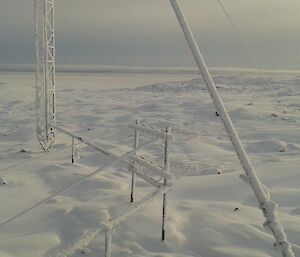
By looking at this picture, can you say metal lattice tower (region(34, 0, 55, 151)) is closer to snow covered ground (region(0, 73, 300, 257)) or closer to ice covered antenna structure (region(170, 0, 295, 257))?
snow covered ground (region(0, 73, 300, 257))

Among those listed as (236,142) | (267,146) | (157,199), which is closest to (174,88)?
(267,146)

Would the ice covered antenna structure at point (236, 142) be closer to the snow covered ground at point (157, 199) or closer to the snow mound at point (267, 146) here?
the snow covered ground at point (157, 199)

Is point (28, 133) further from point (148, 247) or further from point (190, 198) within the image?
point (148, 247)

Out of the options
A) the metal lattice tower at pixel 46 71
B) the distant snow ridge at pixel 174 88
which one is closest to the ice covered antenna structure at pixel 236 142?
the metal lattice tower at pixel 46 71

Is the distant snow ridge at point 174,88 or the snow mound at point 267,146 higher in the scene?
the distant snow ridge at point 174,88

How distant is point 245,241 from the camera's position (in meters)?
6.14

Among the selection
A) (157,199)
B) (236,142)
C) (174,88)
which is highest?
(236,142)

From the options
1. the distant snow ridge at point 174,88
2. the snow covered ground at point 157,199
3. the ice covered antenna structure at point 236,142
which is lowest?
the snow covered ground at point 157,199

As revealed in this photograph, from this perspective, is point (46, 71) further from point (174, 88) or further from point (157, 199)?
point (174, 88)

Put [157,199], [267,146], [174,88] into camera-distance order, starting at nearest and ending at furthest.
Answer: [157,199] → [267,146] → [174,88]

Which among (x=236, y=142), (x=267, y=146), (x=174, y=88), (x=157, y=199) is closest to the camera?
(x=236, y=142)

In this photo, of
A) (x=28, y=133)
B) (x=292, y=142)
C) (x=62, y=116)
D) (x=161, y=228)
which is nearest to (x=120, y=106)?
(x=62, y=116)

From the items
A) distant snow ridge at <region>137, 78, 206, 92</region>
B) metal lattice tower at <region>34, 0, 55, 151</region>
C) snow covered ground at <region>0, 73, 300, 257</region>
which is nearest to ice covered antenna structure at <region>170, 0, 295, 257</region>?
snow covered ground at <region>0, 73, 300, 257</region>

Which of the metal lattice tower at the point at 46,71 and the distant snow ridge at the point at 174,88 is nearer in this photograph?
the metal lattice tower at the point at 46,71
